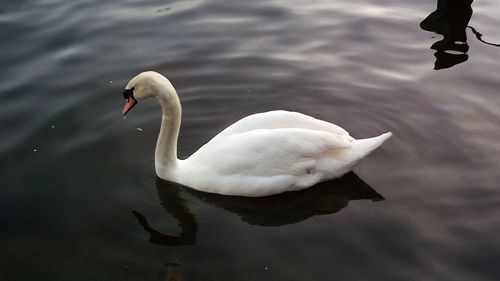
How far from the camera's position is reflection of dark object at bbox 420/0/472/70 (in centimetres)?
994

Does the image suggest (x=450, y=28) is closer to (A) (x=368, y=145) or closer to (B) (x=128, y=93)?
(A) (x=368, y=145)

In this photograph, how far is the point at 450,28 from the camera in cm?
1089

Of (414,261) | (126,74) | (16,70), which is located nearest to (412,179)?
(414,261)

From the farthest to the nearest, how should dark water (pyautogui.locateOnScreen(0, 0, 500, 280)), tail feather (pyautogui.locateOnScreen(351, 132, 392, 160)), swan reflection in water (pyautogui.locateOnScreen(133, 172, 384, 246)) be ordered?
tail feather (pyautogui.locateOnScreen(351, 132, 392, 160)) < swan reflection in water (pyautogui.locateOnScreen(133, 172, 384, 246)) < dark water (pyautogui.locateOnScreen(0, 0, 500, 280))

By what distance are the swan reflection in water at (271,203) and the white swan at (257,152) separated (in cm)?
10

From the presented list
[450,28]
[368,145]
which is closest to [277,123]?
[368,145]

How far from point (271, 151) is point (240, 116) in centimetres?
196

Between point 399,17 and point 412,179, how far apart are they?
496 cm

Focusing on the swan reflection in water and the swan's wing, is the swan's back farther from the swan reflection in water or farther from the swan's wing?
the swan reflection in water

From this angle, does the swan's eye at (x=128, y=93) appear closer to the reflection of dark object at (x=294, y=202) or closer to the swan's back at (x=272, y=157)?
the swan's back at (x=272, y=157)

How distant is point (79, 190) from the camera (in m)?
7.02

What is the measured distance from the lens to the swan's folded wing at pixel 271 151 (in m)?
6.53

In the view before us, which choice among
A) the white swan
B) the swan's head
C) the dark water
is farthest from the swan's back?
the swan's head

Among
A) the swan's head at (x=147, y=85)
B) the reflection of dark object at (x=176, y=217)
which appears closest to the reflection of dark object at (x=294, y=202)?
the reflection of dark object at (x=176, y=217)
